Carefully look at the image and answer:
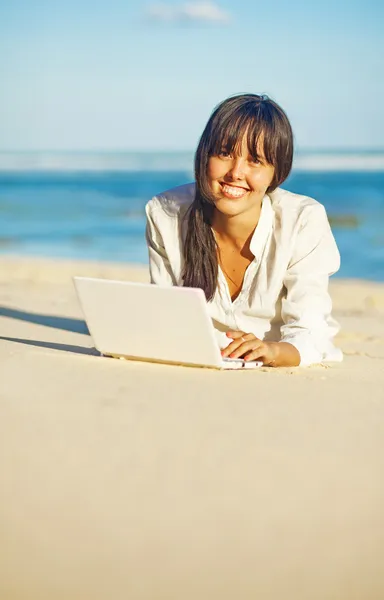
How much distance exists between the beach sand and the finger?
10cm

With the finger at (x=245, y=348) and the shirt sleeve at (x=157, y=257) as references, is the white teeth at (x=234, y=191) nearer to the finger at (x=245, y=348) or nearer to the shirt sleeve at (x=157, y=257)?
the shirt sleeve at (x=157, y=257)

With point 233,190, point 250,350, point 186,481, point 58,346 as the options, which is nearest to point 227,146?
point 233,190

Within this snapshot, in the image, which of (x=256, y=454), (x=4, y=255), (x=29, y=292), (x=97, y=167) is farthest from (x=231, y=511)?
(x=97, y=167)

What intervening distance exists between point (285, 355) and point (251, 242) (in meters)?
0.51

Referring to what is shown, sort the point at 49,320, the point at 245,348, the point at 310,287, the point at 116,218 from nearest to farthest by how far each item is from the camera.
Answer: the point at 245,348 < the point at 310,287 < the point at 49,320 < the point at 116,218

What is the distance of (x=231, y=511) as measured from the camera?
6.75 feet

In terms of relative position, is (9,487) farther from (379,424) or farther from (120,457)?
(379,424)

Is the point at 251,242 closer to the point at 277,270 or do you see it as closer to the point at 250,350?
the point at 277,270

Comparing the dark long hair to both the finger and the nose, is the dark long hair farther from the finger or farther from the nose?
the finger

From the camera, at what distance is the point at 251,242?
144 inches

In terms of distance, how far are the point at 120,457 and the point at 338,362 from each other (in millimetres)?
1697

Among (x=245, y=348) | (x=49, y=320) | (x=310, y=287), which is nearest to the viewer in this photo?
(x=245, y=348)

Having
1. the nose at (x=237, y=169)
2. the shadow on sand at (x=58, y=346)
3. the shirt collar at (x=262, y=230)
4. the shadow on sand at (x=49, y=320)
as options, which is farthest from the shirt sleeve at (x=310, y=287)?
the shadow on sand at (x=49, y=320)

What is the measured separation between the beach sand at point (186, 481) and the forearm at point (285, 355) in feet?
0.13
